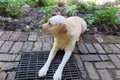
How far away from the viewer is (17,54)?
3.32 m

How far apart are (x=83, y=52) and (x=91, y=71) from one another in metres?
0.58

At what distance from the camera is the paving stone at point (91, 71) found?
285cm

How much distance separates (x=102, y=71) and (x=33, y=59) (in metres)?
1.05

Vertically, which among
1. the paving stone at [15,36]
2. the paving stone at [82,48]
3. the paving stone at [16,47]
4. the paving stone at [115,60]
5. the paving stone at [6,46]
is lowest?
the paving stone at [115,60]

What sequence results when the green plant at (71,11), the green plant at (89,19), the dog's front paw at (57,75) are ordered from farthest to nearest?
the green plant at (71,11) → the green plant at (89,19) → the dog's front paw at (57,75)

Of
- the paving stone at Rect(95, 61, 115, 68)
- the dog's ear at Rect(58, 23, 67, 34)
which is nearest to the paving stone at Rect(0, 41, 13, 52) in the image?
the dog's ear at Rect(58, 23, 67, 34)

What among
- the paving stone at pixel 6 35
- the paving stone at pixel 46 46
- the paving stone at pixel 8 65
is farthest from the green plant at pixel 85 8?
the paving stone at pixel 8 65

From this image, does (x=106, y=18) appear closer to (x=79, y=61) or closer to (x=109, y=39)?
(x=109, y=39)

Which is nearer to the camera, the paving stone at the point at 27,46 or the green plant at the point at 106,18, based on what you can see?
the paving stone at the point at 27,46

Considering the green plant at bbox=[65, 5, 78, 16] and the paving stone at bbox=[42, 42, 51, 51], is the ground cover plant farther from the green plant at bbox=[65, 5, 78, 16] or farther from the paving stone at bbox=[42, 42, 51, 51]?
the paving stone at bbox=[42, 42, 51, 51]

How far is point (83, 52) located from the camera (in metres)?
3.51

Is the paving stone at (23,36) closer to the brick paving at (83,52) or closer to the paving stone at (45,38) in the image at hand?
the brick paving at (83,52)

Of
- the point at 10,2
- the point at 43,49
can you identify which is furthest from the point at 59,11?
the point at 43,49

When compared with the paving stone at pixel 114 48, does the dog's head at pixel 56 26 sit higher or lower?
higher
